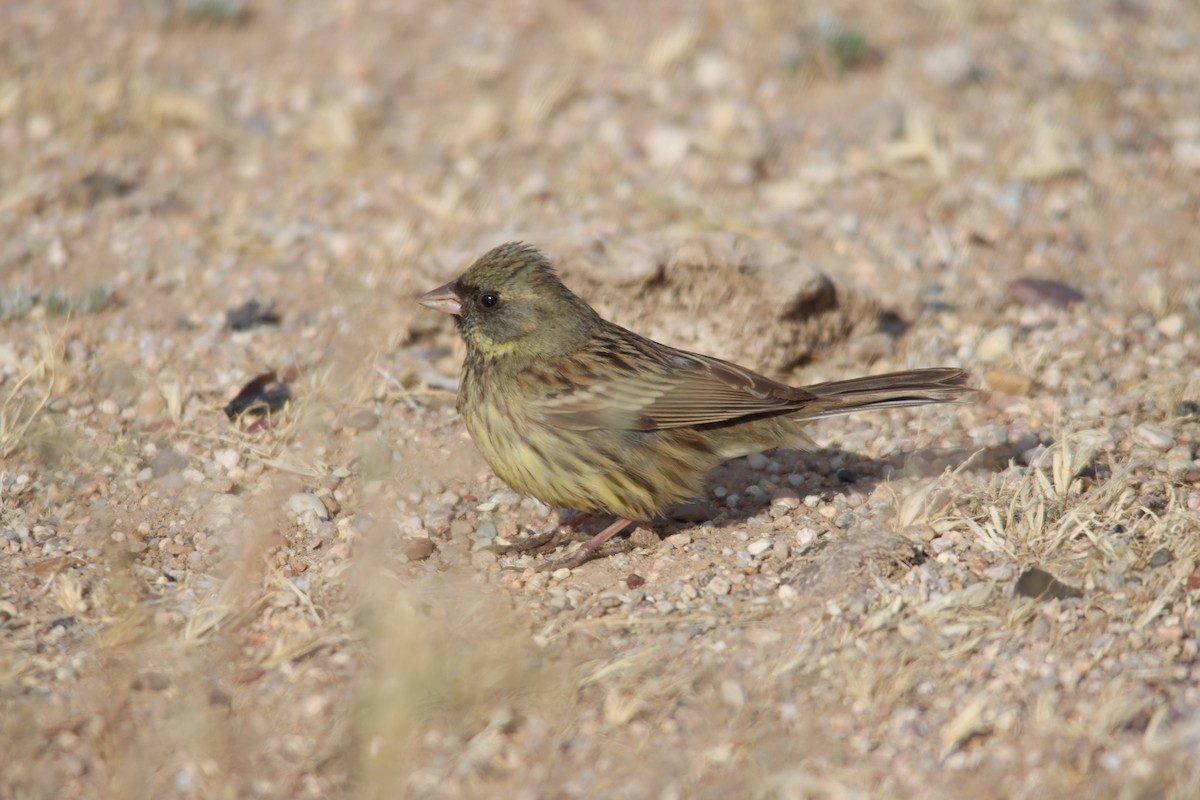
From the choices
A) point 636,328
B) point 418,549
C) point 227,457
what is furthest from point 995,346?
point 227,457

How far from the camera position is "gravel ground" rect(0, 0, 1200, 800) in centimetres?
393

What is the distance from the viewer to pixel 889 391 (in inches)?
206

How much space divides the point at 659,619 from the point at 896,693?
860 mm

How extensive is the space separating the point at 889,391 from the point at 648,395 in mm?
946

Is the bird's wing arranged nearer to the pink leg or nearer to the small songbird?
the small songbird

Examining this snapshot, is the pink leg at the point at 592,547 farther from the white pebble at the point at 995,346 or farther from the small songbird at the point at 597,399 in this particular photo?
the white pebble at the point at 995,346

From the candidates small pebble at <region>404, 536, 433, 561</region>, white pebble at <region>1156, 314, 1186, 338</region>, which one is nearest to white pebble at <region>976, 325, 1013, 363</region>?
white pebble at <region>1156, 314, 1186, 338</region>

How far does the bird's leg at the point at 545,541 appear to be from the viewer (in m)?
5.29

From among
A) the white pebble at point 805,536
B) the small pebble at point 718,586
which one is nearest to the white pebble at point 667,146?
the white pebble at point 805,536

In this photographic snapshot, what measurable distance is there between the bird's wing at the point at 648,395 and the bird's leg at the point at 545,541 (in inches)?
19.7

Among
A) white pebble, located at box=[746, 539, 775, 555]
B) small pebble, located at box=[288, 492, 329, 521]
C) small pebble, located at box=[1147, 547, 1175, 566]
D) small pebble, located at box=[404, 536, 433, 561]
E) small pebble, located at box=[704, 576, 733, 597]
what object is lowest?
small pebble, located at box=[404, 536, 433, 561]

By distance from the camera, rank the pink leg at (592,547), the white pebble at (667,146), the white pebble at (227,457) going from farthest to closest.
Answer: the white pebble at (667,146), the white pebble at (227,457), the pink leg at (592,547)

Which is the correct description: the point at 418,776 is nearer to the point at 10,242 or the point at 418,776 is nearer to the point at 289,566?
the point at 289,566

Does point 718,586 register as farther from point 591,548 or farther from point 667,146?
point 667,146
